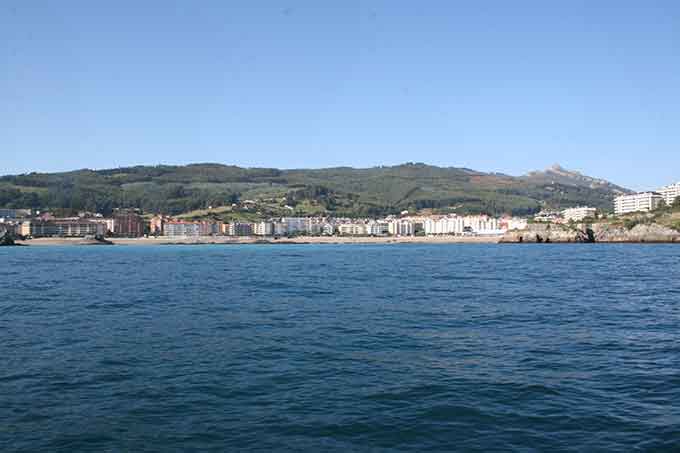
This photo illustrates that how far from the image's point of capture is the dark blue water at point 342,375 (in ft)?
33.3

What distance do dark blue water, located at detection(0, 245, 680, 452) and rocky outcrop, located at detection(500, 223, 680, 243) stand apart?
106 metres

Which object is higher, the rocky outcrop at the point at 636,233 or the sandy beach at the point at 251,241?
the rocky outcrop at the point at 636,233

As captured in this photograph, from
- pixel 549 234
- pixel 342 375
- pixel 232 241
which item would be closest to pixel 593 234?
pixel 549 234

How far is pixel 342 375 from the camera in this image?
46.2 feet

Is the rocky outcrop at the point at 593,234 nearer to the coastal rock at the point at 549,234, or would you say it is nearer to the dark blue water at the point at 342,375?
the coastal rock at the point at 549,234

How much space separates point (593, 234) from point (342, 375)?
133 m

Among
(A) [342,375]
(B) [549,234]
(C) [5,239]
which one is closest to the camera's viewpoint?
(A) [342,375]

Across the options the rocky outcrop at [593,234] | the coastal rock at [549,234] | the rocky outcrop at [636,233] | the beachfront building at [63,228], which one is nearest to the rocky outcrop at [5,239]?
the beachfront building at [63,228]

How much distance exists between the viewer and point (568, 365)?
15.0 meters

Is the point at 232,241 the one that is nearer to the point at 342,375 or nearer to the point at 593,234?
the point at 593,234

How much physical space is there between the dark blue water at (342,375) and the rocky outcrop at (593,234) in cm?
10635

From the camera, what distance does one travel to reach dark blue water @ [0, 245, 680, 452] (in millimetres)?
10164

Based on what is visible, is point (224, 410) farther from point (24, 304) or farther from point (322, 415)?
point (24, 304)

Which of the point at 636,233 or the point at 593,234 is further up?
the point at 636,233
